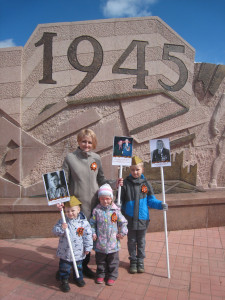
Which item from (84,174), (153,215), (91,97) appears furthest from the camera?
(91,97)

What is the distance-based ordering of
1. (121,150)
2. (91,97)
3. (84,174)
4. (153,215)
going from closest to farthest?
1. (84,174)
2. (121,150)
3. (153,215)
4. (91,97)

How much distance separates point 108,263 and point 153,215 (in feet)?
6.28

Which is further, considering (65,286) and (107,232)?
(107,232)

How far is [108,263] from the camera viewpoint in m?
2.84

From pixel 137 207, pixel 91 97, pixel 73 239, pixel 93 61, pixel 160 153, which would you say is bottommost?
pixel 73 239

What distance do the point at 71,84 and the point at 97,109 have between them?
0.74m

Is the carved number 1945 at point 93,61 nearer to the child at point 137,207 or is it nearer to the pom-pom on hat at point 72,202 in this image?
the child at point 137,207

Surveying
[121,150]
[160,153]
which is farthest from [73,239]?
[160,153]

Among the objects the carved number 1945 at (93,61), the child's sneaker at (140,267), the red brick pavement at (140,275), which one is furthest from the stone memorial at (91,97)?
the child's sneaker at (140,267)

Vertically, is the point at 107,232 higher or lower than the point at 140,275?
higher

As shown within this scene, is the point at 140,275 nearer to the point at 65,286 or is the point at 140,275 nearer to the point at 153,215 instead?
the point at 65,286

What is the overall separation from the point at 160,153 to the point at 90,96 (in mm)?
2510

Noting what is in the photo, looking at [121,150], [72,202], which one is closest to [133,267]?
[72,202]

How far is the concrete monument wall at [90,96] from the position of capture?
203 inches
